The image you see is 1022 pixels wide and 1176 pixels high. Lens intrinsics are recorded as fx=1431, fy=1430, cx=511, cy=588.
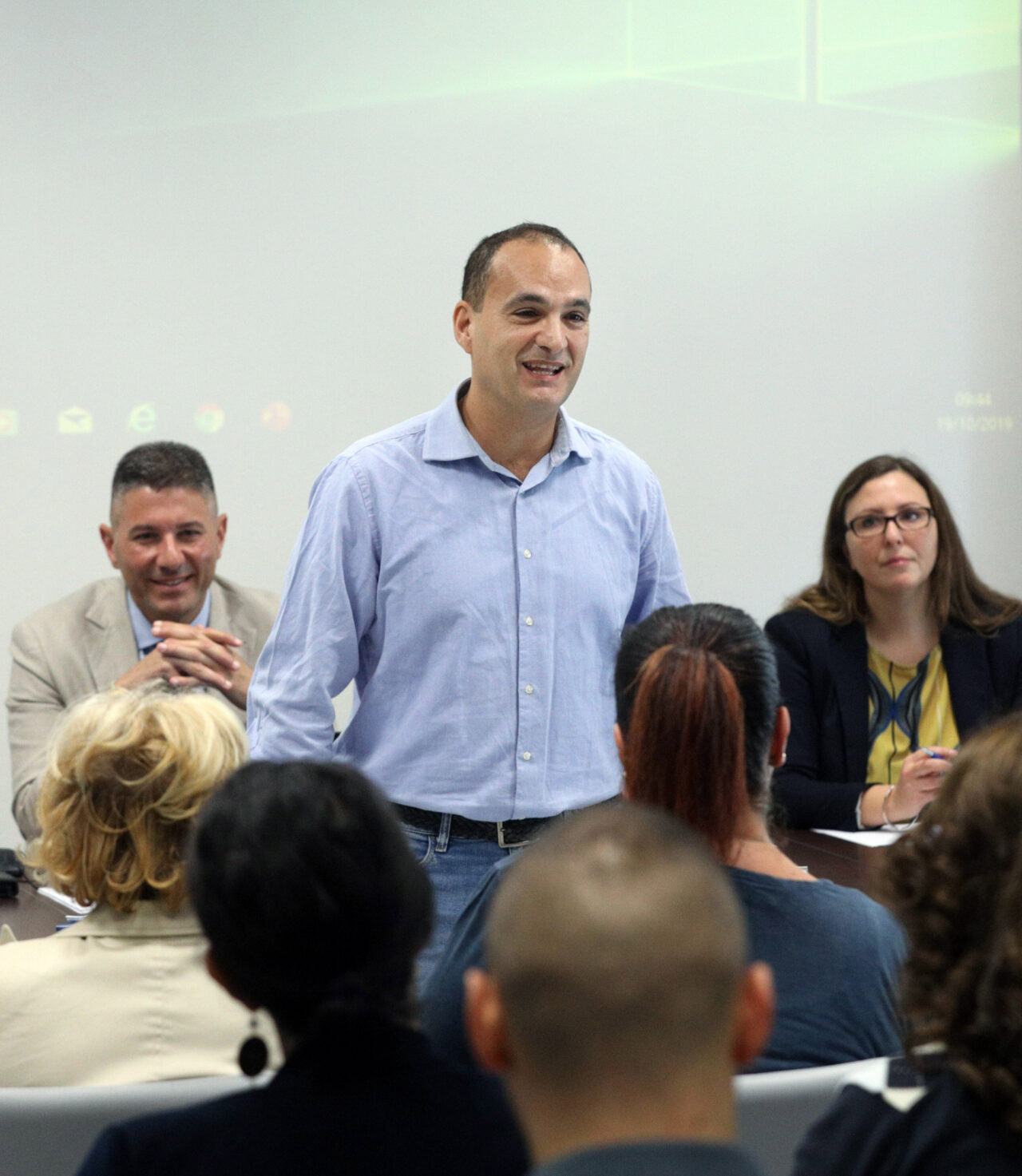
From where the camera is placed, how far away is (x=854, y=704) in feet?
9.93

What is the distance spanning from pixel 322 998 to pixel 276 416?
3069mm

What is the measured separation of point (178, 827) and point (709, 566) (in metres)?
3.04

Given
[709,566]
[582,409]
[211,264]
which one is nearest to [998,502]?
[709,566]

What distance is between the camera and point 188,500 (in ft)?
9.89

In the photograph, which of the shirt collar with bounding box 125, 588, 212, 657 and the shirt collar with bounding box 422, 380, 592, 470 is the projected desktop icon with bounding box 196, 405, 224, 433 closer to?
the shirt collar with bounding box 125, 588, 212, 657

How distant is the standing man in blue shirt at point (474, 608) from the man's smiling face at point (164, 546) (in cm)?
91

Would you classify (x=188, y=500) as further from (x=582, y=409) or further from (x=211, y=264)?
(x=582, y=409)

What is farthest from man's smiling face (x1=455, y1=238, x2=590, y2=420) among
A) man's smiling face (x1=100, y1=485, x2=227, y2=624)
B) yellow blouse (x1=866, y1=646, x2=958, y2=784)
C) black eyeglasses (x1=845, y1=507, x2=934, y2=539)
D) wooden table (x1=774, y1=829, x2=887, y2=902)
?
yellow blouse (x1=866, y1=646, x2=958, y2=784)

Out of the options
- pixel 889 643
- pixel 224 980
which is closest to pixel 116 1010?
pixel 224 980

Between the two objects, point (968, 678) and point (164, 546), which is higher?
point (164, 546)

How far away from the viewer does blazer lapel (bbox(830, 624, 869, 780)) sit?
3.03 metres

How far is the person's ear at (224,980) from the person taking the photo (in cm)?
105

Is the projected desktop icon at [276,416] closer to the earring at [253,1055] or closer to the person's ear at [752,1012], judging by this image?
the earring at [253,1055]

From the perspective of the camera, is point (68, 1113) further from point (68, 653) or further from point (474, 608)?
point (68, 653)
